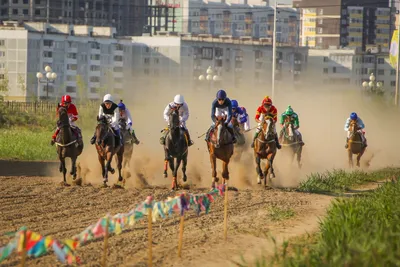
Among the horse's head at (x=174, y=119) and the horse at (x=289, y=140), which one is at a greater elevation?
the horse's head at (x=174, y=119)

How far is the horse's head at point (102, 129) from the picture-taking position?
27203 millimetres

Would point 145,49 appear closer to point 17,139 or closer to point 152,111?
point 152,111

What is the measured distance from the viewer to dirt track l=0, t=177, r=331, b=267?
16047mm

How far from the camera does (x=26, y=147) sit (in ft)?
145

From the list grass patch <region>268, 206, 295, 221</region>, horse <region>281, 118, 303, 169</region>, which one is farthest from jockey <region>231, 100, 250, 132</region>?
grass patch <region>268, 206, 295, 221</region>

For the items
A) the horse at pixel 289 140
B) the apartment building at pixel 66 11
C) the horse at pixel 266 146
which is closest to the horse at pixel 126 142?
the horse at pixel 266 146

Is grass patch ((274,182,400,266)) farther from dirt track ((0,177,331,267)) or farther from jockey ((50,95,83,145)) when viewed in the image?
jockey ((50,95,83,145))

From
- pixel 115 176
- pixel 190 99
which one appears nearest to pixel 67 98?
pixel 115 176

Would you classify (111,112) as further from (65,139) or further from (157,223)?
(157,223)

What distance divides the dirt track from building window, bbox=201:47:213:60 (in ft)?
397

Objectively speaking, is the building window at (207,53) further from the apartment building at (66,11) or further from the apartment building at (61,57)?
the apartment building at (66,11)

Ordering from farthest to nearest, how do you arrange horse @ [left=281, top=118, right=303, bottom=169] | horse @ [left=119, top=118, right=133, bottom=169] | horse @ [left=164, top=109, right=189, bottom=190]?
horse @ [left=281, top=118, right=303, bottom=169]
horse @ [left=119, top=118, right=133, bottom=169]
horse @ [left=164, top=109, right=189, bottom=190]

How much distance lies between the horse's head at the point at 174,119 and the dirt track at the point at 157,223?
5.16ft

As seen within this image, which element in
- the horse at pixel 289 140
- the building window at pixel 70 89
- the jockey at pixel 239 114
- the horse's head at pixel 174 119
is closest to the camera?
the horse's head at pixel 174 119
